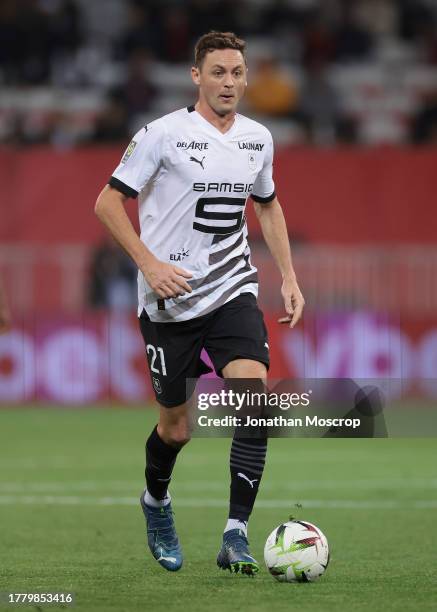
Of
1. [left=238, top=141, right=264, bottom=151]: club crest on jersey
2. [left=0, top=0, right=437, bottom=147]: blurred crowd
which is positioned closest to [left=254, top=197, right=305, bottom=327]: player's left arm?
[left=238, top=141, right=264, bottom=151]: club crest on jersey

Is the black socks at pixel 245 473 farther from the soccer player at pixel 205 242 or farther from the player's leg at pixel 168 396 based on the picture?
the player's leg at pixel 168 396

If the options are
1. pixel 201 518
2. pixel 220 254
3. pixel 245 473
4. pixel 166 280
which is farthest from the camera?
pixel 201 518

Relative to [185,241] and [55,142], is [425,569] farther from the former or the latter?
[55,142]

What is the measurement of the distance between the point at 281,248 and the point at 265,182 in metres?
0.34

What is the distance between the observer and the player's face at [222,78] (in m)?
6.96

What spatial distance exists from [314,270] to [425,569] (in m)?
11.9

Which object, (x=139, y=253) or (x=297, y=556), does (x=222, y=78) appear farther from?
(x=297, y=556)

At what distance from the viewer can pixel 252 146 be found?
23.5 feet

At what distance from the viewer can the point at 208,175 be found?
22.9ft

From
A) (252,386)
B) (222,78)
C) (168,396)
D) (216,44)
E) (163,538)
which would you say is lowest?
(163,538)

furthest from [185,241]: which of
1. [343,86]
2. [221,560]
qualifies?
[343,86]

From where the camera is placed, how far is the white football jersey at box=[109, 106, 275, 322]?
275 inches

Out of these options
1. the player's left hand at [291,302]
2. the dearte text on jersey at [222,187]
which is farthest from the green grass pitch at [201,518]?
the dearte text on jersey at [222,187]

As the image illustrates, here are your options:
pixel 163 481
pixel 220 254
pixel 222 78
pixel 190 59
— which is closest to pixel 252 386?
pixel 220 254
